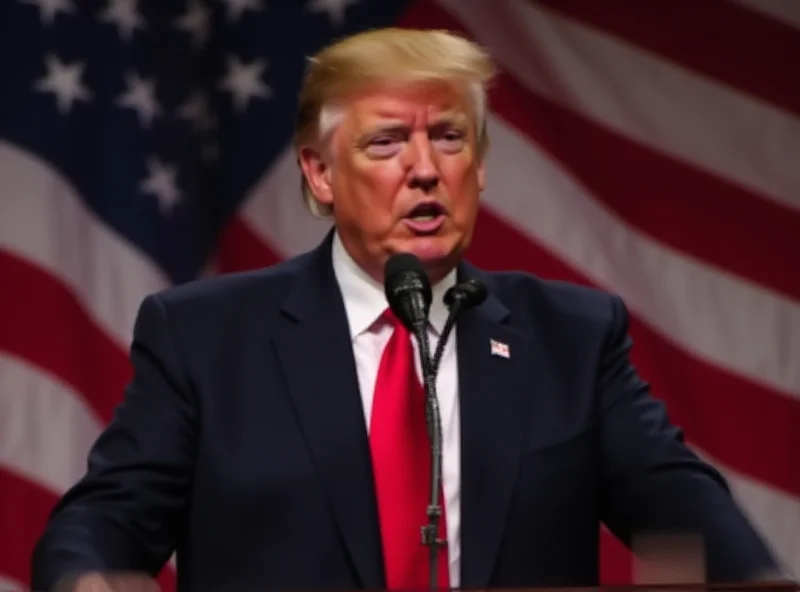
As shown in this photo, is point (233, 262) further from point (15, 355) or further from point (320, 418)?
point (320, 418)

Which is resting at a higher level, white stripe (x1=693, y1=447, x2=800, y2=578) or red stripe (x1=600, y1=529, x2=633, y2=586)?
white stripe (x1=693, y1=447, x2=800, y2=578)

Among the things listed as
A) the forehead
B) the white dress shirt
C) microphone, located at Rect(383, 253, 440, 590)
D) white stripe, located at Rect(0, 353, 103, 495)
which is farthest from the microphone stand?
white stripe, located at Rect(0, 353, 103, 495)

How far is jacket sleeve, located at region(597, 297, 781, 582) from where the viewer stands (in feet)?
7.41

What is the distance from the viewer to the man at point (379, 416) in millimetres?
2338

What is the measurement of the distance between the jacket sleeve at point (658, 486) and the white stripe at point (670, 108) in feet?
4.82

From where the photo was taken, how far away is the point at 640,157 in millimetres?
3994

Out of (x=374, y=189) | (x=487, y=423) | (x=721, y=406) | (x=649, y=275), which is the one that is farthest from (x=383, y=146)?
(x=721, y=406)

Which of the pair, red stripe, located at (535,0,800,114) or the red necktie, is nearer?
the red necktie

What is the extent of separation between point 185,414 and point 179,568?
0.23 meters

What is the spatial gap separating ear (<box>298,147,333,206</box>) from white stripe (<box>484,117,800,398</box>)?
138cm

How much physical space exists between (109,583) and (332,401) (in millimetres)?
513

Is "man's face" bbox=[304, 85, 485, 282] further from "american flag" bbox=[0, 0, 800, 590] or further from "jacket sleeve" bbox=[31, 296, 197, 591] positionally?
"american flag" bbox=[0, 0, 800, 590]

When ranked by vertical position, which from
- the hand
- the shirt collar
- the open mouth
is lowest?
the hand

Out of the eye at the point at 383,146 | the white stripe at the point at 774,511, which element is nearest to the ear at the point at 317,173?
the eye at the point at 383,146
